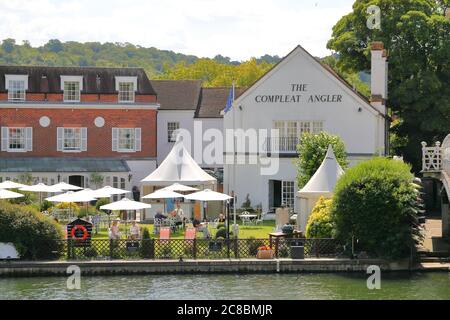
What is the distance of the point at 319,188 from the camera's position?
3900 centimetres

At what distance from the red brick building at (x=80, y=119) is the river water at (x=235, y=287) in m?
23.1

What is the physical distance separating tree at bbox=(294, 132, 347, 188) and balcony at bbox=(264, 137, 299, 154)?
435 cm

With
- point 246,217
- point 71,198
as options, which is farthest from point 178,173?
point 71,198

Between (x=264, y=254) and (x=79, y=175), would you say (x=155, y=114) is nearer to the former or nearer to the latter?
(x=79, y=175)

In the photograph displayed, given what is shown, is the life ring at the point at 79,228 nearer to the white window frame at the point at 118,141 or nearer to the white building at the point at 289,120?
the white building at the point at 289,120

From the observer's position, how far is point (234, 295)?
1167 inches

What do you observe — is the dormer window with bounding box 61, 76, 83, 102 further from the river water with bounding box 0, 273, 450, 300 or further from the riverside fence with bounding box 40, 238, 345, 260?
the river water with bounding box 0, 273, 450, 300

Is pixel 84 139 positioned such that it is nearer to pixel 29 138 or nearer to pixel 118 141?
pixel 118 141

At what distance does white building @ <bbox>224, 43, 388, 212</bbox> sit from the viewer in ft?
163

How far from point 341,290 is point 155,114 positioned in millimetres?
28799

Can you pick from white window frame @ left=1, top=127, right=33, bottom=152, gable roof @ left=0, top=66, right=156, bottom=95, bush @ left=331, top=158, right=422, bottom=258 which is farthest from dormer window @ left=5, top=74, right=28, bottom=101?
bush @ left=331, top=158, right=422, bottom=258

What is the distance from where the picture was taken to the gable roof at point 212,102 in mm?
60625

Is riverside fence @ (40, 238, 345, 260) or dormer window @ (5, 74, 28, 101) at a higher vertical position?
dormer window @ (5, 74, 28, 101)
